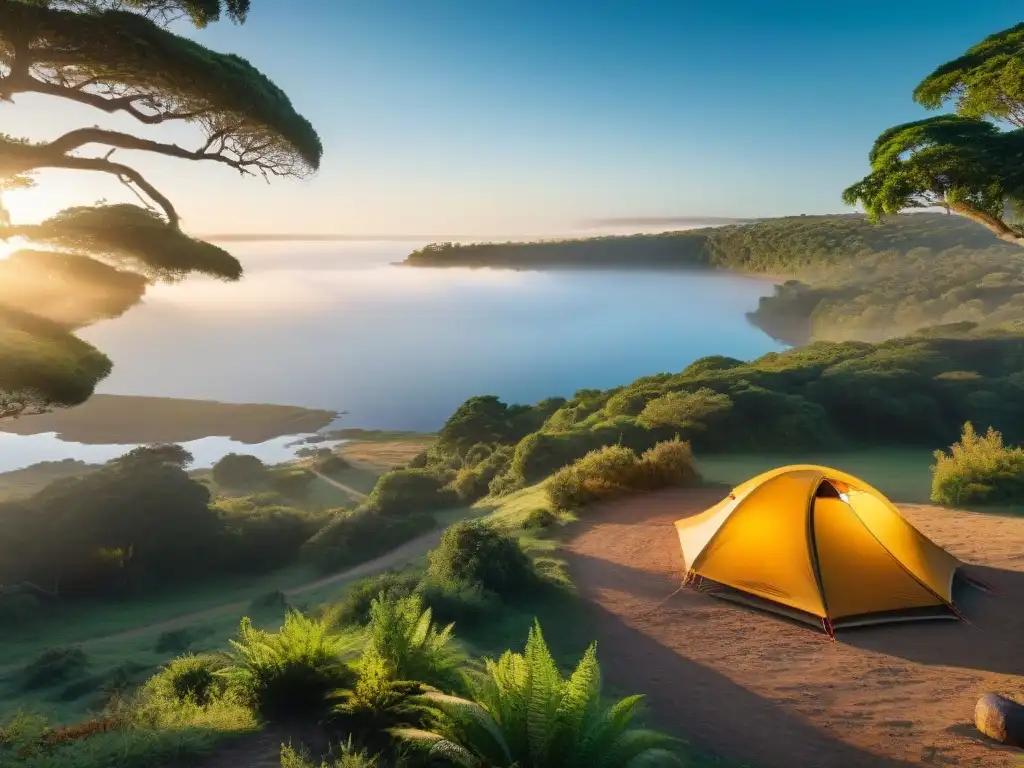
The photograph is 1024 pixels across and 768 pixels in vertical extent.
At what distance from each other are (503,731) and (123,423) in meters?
84.0

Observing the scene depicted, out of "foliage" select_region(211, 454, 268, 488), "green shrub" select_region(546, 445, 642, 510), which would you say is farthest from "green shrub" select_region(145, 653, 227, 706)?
"foliage" select_region(211, 454, 268, 488)

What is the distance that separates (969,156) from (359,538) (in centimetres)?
2377

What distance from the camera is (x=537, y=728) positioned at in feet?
15.0

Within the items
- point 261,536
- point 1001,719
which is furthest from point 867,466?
point 261,536

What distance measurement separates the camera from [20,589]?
2356 cm

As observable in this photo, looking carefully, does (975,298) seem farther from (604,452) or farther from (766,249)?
(604,452)

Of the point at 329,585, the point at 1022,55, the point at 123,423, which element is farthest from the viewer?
the point at 123,423

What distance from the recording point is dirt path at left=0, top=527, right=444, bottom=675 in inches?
789

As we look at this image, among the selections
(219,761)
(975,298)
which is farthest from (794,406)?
(975,298)

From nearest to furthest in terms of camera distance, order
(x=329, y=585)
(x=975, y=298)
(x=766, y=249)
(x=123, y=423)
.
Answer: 1. (x=329, y=585)
2. (x=975, y=298)
3. (x=123, y=423)
4. (x=766, y=249)

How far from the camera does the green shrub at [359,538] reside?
25500 mm

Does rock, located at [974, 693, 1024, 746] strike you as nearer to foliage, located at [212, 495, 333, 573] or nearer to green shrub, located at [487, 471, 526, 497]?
green shrub, located at [487, 471, 526, 497]

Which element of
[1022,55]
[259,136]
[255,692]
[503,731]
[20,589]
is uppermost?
[1022,55]

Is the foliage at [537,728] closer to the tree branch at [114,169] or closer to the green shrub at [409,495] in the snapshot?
the tree branch at [114,169]
